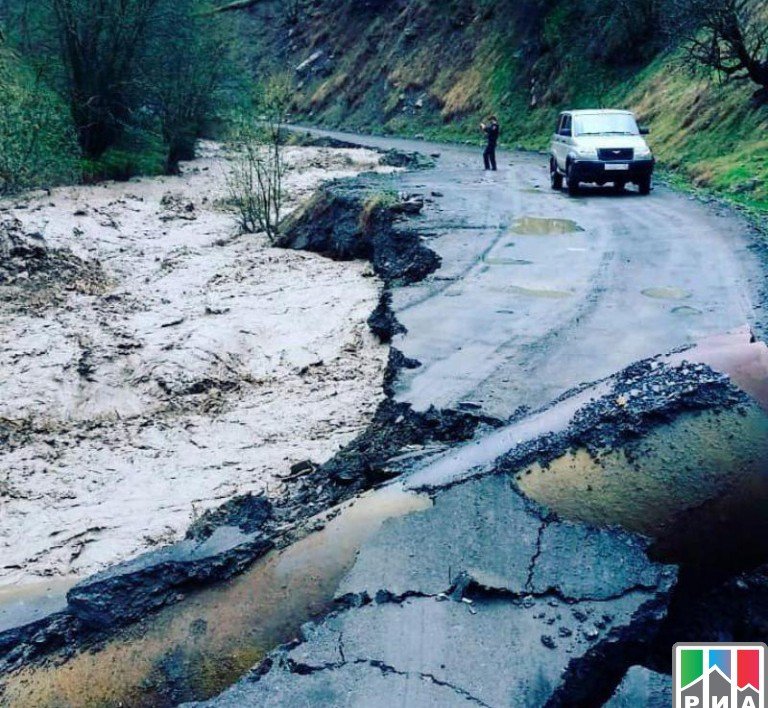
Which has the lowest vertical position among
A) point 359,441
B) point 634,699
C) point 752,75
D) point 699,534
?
point 359,441

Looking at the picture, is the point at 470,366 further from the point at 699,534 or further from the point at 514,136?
the point at 514,136

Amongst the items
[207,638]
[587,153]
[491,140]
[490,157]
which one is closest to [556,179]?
[587,153]

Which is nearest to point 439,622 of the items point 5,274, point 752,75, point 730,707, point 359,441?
point 730,707

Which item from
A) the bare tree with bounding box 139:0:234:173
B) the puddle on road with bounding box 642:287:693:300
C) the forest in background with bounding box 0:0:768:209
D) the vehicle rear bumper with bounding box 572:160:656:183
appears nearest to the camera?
the puddle on road with bounding box 642:287:693:300

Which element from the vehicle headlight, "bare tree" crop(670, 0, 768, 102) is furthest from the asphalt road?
"bare tree" crop(670, 0, 768, 102)

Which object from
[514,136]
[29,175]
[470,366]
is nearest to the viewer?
[470,366]

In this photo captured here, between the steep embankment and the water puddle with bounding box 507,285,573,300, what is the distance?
7.25m

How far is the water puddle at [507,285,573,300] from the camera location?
1006cm

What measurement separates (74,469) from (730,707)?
6.74 m

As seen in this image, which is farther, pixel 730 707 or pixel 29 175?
pixel 29 175

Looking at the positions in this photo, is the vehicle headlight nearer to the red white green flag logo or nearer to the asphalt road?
the asphalt road

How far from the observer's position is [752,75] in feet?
68.6

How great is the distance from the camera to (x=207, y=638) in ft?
12.5

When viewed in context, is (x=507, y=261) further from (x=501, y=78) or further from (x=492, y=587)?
(x=501, y=78)
